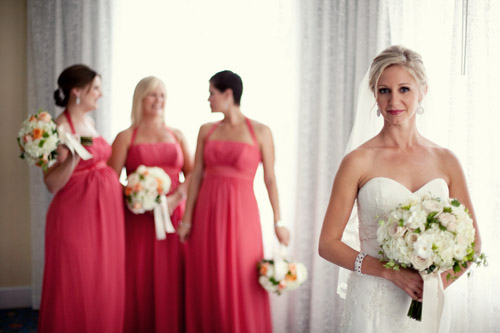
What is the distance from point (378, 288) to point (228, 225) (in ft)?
5.70

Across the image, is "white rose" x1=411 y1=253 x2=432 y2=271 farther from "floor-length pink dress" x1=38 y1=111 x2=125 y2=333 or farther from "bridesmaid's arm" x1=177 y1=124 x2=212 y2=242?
"floor-length pink dress" x1=38 y1=111 x2=125 y2=333

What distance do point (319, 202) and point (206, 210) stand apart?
53.4 inches

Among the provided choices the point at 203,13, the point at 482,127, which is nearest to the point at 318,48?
the point at 203,13

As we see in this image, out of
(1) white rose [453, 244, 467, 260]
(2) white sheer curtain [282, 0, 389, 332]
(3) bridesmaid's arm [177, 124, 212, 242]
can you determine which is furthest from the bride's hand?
(2) white sheer curtain [282, 0, 389, 332]

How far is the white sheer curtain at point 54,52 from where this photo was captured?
4938mm

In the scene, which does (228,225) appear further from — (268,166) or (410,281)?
(410,281)

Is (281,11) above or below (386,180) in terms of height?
above

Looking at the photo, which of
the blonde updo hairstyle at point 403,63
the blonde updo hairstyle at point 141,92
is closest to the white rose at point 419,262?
the blonde updo hairstyle at point 403,63

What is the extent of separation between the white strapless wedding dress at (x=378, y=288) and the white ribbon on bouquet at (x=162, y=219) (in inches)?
76.5

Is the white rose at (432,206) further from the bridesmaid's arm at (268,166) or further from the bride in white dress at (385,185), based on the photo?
the bridesmaid's arm at (268,166)

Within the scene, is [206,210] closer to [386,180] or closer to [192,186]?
[192,186]

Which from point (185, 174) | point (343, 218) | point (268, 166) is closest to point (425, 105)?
point (343, 218)

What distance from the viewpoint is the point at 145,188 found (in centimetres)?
365

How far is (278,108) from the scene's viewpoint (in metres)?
4.84
